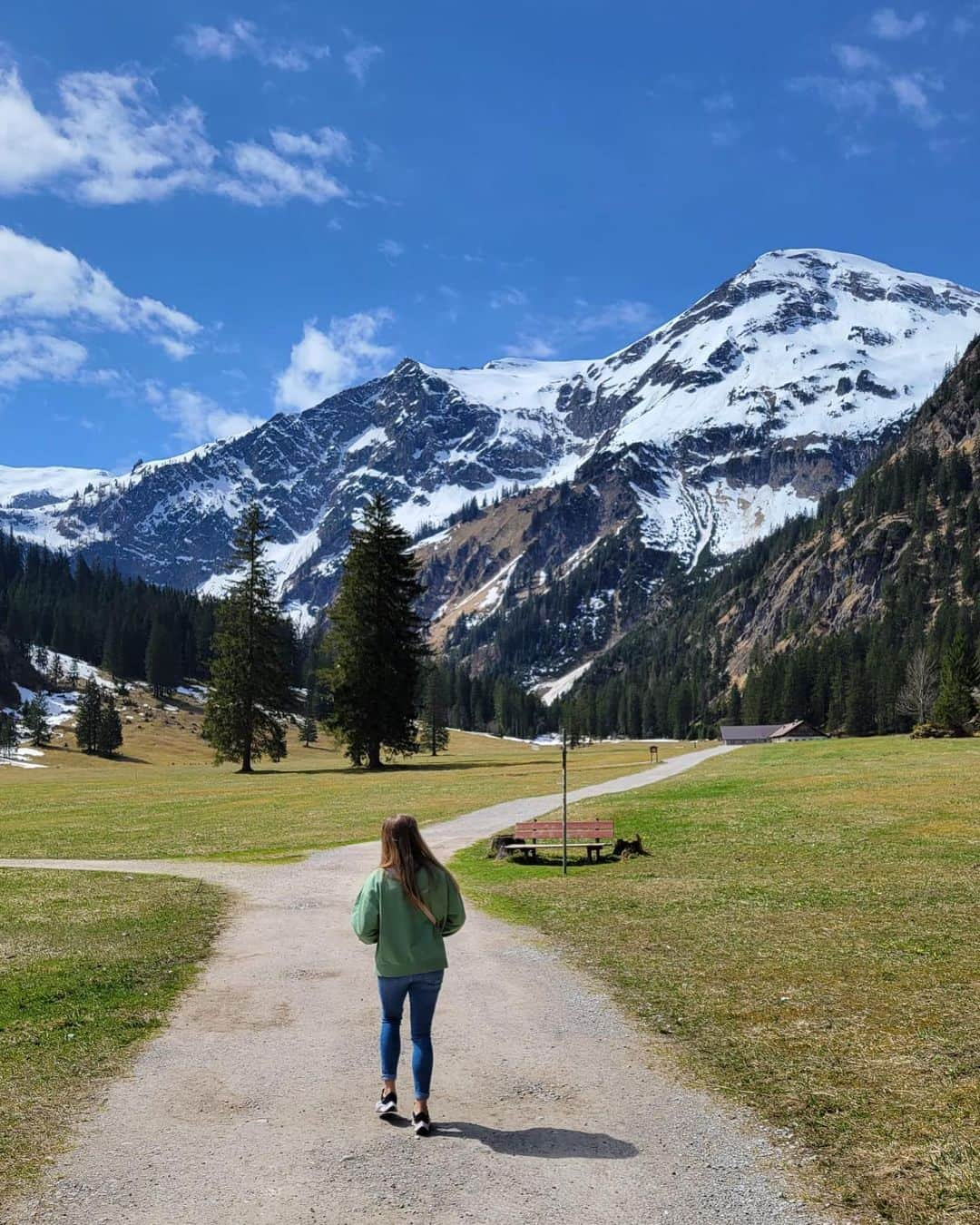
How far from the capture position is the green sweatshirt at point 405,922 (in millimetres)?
8672

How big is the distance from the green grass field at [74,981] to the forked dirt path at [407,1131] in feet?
1.17

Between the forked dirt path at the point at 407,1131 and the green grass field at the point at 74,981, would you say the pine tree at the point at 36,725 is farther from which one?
the forked dirt path at the point at 407,1131

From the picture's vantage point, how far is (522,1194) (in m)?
6.96

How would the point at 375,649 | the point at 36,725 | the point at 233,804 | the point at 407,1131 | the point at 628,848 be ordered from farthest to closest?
the point at 36,725, the point at 375,649, the point at 233,804, the point at 628,848, the point at 407,1131

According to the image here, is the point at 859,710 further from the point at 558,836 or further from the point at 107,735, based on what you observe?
the point at 558,836

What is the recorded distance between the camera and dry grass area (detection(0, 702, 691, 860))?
30188 millimetres

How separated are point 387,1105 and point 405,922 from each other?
1576mm

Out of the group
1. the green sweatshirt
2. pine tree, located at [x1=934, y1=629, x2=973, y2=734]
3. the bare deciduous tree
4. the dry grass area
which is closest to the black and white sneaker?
the green sweatshirt

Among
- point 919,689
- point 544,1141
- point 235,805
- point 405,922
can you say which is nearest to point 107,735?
point 235,805

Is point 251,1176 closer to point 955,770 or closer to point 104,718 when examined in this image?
point 955,770

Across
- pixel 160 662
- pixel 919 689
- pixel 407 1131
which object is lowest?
pixel 407 1131

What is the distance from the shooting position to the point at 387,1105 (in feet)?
27.5

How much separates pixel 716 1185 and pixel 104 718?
11767 cm

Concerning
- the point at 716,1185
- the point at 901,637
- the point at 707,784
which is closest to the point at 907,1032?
the point at 716,1185
